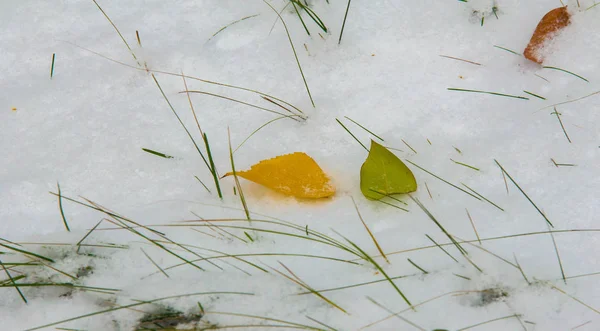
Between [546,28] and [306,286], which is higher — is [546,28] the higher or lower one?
the higher one

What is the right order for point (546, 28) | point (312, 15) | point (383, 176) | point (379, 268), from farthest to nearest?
point (312, 15)
point (546, 28)
point (383, 176)
point (379, 268)

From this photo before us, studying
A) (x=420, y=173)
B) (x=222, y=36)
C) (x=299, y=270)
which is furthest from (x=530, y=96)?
(x=222, y=36)

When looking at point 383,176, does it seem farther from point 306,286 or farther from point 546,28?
point 546,28

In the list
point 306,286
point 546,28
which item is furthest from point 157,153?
point 546,28

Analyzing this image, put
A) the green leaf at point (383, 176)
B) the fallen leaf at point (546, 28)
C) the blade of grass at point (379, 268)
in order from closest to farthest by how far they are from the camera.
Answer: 1. the blade of grass at point (379, 268)
2. the green leaf at point (383, 176)
3. the fallen leaf at point (546, 28)

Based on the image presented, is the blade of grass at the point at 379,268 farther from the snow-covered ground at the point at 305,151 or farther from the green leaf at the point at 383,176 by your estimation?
the green leaf at the point at 383,176

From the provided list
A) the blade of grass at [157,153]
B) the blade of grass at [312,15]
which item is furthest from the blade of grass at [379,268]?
the blade of grass at [312,15]
